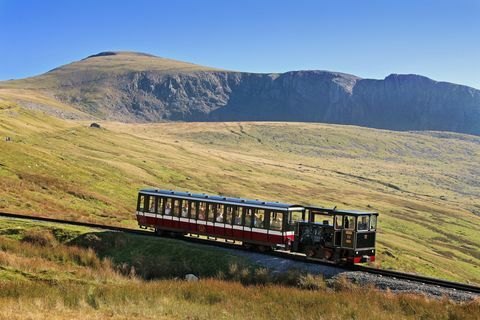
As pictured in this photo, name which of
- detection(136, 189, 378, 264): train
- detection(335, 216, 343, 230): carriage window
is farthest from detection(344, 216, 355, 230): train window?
detection(335, 216, 343, 230): carriage window

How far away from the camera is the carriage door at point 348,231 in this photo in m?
29.1

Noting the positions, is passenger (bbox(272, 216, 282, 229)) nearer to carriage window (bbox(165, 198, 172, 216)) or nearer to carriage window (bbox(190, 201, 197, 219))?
carriage window (bbox(190, 201, 197, 219))

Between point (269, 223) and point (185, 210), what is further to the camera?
point (185, 210)

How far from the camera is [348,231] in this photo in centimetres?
2936

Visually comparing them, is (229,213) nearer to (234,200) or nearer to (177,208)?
(234,200)

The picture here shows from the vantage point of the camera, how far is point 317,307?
21031 millimetres

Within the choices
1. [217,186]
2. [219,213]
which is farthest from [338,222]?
[217,186]

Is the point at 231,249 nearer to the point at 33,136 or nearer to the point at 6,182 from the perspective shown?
the point at 6,182

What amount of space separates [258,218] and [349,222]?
6.40m

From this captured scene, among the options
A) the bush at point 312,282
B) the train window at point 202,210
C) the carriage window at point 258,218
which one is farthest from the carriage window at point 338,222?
the train window at point 202,210

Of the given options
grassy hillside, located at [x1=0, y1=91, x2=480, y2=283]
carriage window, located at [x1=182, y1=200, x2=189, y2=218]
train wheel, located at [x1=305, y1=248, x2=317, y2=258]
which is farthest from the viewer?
grassy hillside, located at [x1=0, y1=91, x2=480, y2=283]

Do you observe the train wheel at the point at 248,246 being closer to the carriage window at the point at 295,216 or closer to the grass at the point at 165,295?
the grass at the point at 165,295

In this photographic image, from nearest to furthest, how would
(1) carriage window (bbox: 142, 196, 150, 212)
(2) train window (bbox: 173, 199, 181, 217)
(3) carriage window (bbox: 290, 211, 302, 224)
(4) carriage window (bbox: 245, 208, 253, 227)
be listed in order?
1. (3) carriage window (bbox: 290, 211, 302, 224)
2. (4) carriage window (bbox: 245, 208, 253, 227)
3. (2) train window (bbox: 173, 199, 181, 217)
4. (1) carriage window (bbox: 142, 196, 150, 212)

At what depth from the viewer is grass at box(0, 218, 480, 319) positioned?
19.0 meters
